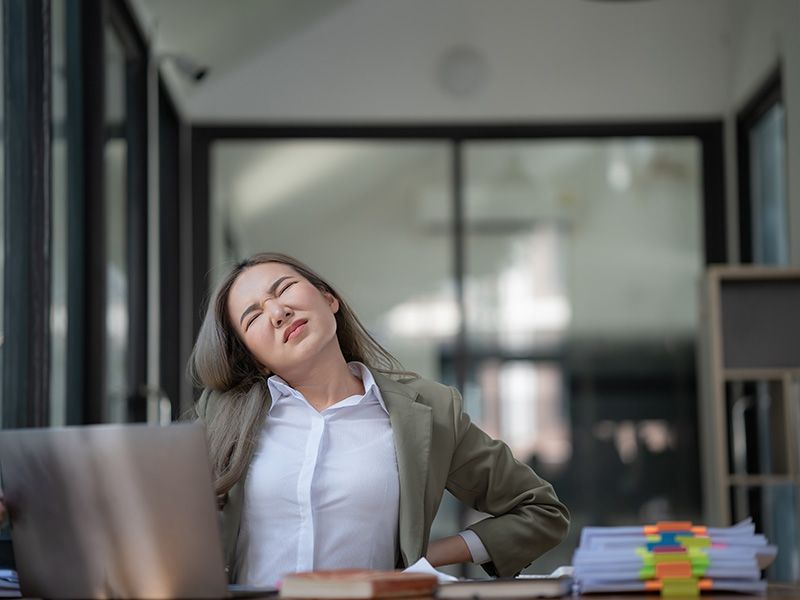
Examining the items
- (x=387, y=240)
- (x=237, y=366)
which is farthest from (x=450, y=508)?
(x=237, y=366)

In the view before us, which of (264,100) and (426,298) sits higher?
(264,100)

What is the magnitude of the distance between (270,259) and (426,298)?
312 centimetres

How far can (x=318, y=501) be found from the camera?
69.1 inches

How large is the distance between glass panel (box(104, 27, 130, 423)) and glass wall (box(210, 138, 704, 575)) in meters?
1.09

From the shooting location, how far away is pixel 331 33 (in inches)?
202

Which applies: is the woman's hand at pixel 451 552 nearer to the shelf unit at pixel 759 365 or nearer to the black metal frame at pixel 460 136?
the shelf unit at pixel 759 365

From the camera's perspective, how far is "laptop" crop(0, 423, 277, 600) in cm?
127

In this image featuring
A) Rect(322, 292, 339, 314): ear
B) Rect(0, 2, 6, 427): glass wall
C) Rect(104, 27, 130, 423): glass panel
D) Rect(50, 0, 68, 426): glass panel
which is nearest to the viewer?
Rect(322, 292, 339, 314): ear

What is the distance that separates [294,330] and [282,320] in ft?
0.09

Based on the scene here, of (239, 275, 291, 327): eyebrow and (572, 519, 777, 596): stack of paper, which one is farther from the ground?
Result: (239, 275, 291, 327): eyebrow

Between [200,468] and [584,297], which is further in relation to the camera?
[584,297]

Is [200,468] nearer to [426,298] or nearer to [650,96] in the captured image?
[426,298]

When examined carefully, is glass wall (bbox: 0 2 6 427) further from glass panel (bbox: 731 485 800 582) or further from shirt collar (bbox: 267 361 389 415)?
glass panel (bbox: 731 485 800 582)

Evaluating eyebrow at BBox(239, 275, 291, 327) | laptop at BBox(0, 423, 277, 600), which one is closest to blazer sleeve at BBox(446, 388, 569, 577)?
eyebrow at BBox(239, 275, 291, 327)
